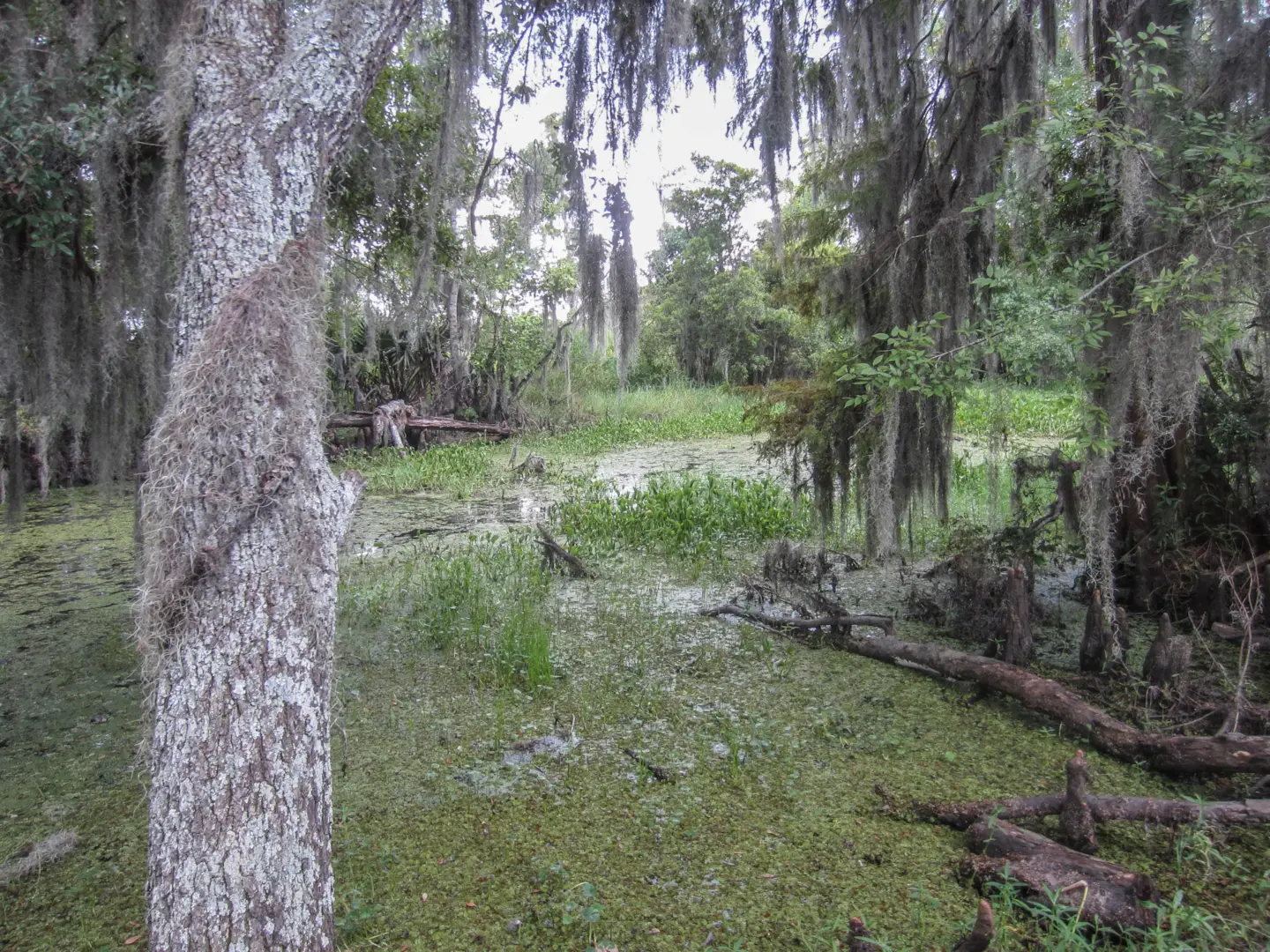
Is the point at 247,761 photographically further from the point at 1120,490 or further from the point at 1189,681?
the point at 1120,490

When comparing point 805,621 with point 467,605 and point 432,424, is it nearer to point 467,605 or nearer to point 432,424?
point 467,605

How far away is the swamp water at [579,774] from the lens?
6.95ft

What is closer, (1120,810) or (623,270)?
(1120,810)

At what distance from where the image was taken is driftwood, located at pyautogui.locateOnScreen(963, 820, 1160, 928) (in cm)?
194

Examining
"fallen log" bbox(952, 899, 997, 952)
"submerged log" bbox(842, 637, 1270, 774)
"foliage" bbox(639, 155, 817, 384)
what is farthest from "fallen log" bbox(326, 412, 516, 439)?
"fallen log" bbox(952, 899, 997, 952)

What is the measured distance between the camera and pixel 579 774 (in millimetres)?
2877

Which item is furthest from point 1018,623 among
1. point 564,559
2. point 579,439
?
point 579,439

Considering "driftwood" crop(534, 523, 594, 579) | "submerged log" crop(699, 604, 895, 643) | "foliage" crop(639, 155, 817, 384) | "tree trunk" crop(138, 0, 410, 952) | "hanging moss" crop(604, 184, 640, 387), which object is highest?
"foliage" crop(639, 155, 817, 384)

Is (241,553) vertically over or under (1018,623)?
over

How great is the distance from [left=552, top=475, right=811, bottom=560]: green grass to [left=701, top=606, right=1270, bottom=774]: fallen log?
1953mm

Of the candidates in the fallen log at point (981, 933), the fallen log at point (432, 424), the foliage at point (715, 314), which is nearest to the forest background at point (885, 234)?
the fallen log at point (981, 933)

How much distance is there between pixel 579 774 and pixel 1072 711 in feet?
6.46

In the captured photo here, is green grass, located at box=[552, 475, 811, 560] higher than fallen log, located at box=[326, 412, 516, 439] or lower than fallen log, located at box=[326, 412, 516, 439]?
lower

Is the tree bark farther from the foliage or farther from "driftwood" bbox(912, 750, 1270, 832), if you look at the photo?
the foliage
